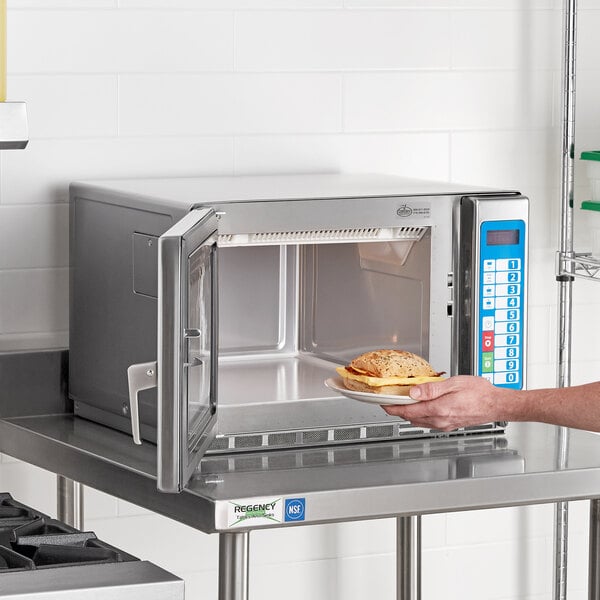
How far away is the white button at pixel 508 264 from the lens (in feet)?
5.94

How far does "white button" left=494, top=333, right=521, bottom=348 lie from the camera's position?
183cm

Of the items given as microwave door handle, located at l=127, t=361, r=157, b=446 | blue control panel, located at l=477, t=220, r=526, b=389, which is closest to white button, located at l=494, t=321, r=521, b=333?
blue control panel, located at l=477, t=220, r=526, b=389

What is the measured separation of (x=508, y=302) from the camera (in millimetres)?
1827

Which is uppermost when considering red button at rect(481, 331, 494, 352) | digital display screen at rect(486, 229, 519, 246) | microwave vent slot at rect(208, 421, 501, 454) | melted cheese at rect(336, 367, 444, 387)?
digital display screen at rect(486, 229, 519, 246)

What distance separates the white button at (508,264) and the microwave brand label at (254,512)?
18.8 inches

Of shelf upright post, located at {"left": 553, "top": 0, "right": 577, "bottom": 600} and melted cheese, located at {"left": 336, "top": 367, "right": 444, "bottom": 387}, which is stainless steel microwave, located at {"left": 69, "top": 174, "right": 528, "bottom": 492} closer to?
melted cheese, located at {"left": 336, "top": 367, "right": 444, "bottom": 387}

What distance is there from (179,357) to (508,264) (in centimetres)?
57

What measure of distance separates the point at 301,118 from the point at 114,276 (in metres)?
0.55

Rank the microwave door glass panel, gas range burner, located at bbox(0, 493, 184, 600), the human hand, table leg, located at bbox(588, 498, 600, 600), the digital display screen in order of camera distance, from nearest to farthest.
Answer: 1. gas range burner, located at bbox(0, 493, 184, 600)
2. the microwave door glass panel
3. the human hand
4. the digital display screen
5. table leg, located at bbox(588, 498, 600, 600)

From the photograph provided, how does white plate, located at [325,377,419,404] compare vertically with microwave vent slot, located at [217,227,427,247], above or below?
below

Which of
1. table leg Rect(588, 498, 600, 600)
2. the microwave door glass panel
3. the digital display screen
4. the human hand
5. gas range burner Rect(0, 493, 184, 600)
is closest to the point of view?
gas range burner Rect(0, 493, 184, 600)

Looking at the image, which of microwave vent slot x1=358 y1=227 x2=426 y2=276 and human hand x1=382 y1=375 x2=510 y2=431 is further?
microwave vent slot x1=358 y1=227 x2=426 y2=276

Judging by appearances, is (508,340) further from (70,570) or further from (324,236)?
(70,570)

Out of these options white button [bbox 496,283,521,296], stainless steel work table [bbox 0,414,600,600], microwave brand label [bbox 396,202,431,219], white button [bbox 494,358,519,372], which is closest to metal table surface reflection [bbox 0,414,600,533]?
stainless steel work table [bbox 0,414,600,600]
